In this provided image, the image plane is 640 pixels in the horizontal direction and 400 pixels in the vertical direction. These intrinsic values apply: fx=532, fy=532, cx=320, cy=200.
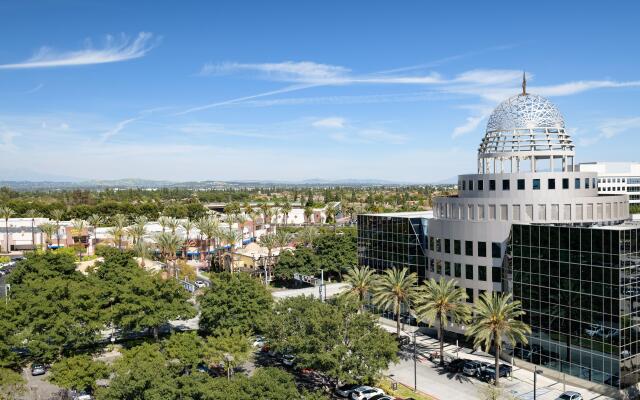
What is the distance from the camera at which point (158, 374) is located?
38875 millimetres

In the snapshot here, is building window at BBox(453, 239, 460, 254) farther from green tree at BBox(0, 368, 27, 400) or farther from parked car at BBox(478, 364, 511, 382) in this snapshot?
green tree at BBox(0, 368, 27, 400)

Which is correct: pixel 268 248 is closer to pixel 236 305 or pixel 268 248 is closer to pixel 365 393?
pixel 236 305

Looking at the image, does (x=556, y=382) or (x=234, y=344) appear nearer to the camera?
(x=234, y=344)

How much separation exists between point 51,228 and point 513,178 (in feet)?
347

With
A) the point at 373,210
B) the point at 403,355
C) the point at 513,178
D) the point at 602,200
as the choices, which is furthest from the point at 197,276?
the point at 373,210

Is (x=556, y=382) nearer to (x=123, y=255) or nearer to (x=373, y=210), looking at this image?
(x=123, y=255)

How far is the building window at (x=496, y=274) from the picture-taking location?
200ft

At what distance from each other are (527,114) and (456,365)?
31.9 meters

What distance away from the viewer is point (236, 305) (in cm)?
5959

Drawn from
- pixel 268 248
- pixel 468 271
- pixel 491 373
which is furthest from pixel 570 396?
pixel 268 248

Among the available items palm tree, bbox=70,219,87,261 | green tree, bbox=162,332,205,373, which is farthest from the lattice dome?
palm tree, bbox=70,219,87,261

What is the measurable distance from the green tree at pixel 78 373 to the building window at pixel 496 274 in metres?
41.7

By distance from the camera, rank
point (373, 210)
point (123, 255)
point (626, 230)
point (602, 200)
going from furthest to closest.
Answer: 1. point (373, 210)
2. point (123, 255)
3. point (602, 200)
4. point (626, 230)

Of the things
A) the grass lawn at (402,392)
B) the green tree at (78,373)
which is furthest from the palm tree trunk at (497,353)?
the green tree at (78,373)
